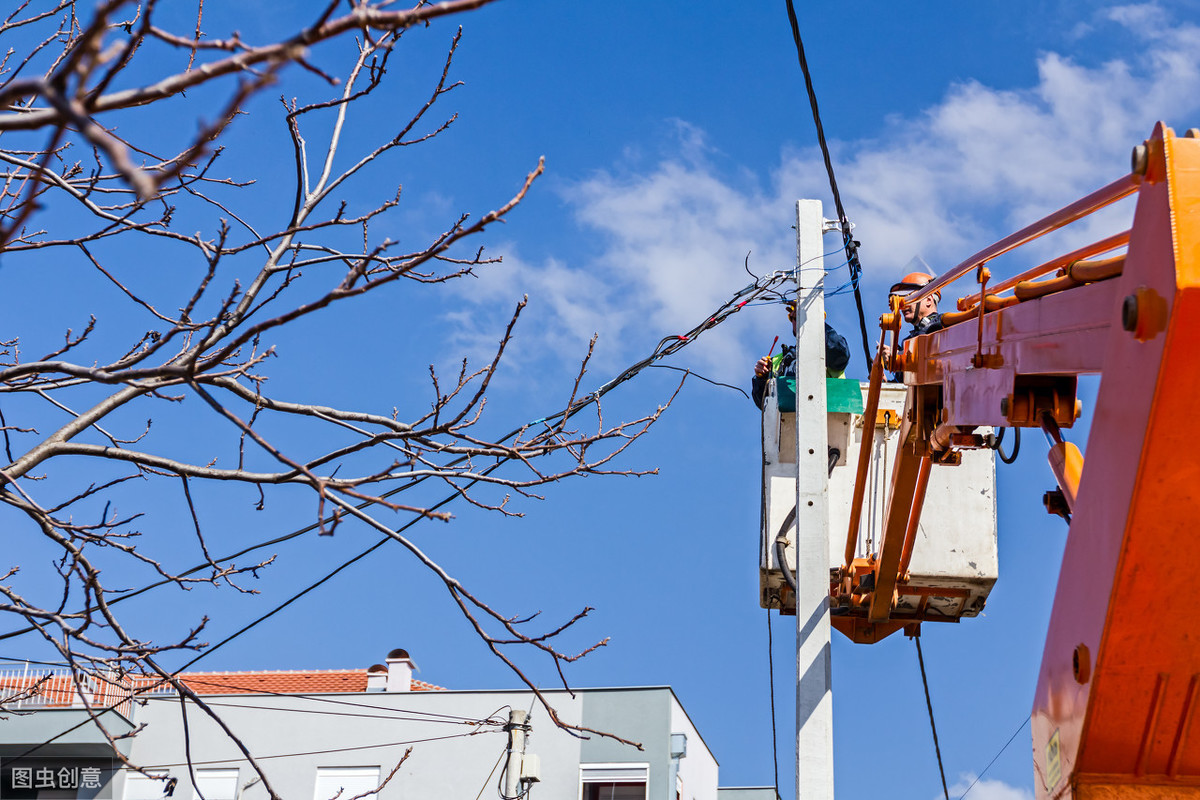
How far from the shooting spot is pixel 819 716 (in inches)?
292

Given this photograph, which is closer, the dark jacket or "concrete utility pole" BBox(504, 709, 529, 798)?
the dark jacket

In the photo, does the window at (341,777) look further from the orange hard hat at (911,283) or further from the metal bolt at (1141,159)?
the metal bolt at (1141,159)

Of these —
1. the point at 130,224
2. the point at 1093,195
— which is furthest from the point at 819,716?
the point at 130,224

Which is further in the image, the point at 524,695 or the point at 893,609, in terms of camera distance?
the point at 524,695

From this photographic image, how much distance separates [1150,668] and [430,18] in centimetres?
275

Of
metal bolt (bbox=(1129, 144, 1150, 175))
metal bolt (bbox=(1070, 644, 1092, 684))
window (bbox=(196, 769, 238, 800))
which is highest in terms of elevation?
metal bolt (bbox=(1129, 144, 1150, 175))

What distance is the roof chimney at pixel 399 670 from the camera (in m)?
28.0

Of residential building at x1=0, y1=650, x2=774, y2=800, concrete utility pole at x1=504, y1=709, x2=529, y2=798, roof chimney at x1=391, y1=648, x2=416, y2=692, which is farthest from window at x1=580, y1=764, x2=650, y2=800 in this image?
concrete utility pole at x1=504, y1=709, x2=529, y2=798

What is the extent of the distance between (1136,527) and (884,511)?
6343 millimetres

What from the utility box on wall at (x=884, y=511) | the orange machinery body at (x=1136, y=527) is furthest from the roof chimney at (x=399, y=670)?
the orange machinery body at (x=1136, y=527)

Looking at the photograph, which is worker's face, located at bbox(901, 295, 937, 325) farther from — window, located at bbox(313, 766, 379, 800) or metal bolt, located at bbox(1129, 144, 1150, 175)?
window, located at bbox(313, 766, 379, 800)

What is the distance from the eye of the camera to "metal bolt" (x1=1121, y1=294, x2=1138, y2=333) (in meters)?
3.53

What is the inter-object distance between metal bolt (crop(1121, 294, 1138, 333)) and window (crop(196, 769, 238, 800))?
2494cm

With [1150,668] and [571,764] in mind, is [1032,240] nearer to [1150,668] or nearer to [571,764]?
[1150,668]
